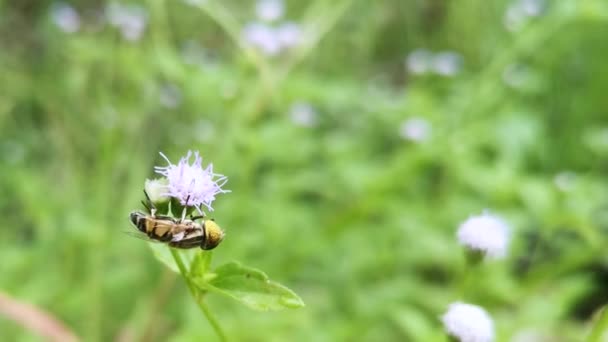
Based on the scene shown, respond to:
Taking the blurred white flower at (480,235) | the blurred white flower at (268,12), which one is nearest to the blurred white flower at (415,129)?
the blurred white flower at (268,12)

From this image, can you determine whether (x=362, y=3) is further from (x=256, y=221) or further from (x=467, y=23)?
(x=256, y=221)

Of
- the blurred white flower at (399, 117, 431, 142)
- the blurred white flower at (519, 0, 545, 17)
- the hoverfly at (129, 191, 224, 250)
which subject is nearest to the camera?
the hoverfly at (129, 191, 224, 250)

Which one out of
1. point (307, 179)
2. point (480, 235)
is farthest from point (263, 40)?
point (480, 235)

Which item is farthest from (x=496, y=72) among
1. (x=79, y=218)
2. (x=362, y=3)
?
(x=79, y=218)

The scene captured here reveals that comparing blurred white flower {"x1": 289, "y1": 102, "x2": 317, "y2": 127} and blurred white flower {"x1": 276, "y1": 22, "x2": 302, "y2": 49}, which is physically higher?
blurred white flower {"x1": 276, "y1": 22, "x2": 302, "y2": 49}

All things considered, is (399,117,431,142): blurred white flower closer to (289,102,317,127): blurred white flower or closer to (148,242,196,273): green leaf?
(289,102,317,127): blurred white flower

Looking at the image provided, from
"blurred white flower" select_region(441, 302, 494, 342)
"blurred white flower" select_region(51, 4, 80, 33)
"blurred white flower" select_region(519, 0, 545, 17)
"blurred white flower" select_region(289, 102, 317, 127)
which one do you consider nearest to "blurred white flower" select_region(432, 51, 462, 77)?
"blurred white flower" select_region(519, 0, 545, 17)

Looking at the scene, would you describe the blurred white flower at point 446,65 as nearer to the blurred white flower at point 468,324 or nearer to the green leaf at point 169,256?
the blurred white flower at point 468,324
